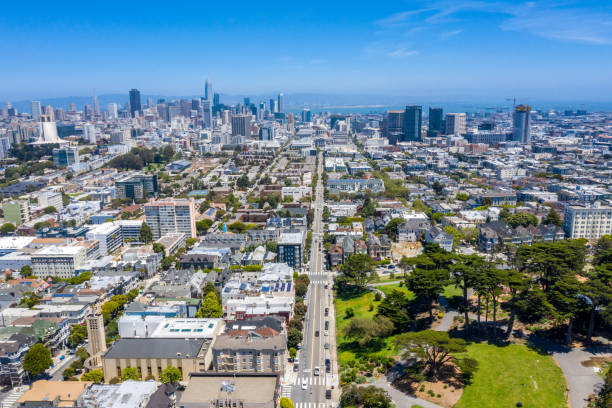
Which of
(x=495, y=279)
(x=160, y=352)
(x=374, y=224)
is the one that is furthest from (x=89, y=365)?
(x=374, y=224)

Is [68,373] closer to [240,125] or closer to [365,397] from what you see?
[365,397]

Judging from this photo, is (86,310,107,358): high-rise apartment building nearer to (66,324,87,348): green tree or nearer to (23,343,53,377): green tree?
(23,343,53,377): green tree

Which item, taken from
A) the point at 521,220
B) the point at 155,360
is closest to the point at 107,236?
the point at 155,360

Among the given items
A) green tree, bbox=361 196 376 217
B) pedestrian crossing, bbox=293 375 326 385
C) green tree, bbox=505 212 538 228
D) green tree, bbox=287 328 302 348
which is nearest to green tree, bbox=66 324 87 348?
green tree, bbox=287 328 302 348

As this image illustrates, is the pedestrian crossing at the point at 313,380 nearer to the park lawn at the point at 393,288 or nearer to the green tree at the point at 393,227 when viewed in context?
the park lawn at the point at 393,288

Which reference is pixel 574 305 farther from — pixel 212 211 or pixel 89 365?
pixel 212 211
